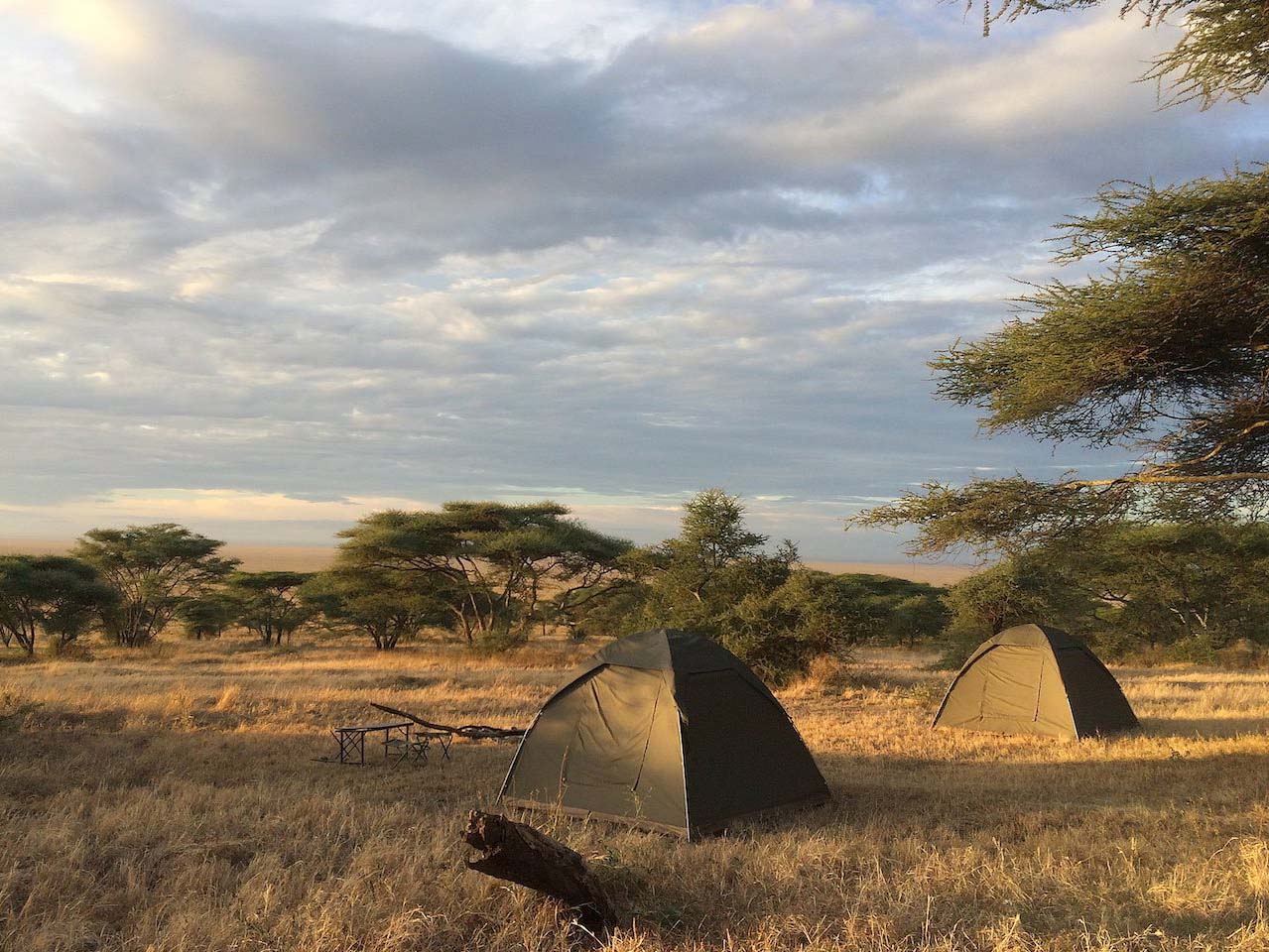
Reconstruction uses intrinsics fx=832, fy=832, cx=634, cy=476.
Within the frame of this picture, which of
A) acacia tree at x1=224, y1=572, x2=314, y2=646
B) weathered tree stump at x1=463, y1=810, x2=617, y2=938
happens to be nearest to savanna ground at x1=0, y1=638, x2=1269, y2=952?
weathered tree stump at x1=463, y1=810, x2=617, y2=938

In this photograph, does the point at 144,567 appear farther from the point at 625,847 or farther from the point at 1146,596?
the point at 1146,596

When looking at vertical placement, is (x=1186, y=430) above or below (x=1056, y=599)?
above

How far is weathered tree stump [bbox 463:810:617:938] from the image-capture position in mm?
4336

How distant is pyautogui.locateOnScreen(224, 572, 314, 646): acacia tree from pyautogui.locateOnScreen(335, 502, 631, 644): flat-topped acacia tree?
31.0ft

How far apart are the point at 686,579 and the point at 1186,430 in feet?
51.7

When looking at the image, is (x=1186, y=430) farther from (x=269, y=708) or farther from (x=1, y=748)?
(x=1, y=748)

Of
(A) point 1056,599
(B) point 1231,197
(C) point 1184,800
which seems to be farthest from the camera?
(A) point 1056,599

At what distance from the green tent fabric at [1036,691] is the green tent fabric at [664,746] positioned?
747cm

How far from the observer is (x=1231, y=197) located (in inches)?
352

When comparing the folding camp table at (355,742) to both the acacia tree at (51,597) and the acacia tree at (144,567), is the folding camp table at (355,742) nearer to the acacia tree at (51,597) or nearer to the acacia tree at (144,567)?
the acacia tree at (51,597)

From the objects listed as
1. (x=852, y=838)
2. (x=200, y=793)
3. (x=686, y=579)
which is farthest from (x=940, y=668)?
(x=200, y=793)

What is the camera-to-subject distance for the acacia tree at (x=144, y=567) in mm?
34656

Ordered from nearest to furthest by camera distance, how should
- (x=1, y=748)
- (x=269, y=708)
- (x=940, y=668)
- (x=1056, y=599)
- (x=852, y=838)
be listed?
(x=852, y=838)
(x=1, y=748)
(x=269, y=708)
(x=940, y=668)
(x=1056, y=599)

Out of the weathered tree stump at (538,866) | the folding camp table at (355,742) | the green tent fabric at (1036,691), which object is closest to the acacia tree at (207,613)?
the folding camp table at (355,742)
